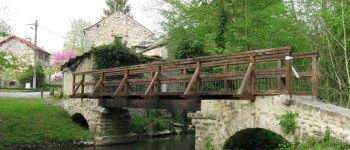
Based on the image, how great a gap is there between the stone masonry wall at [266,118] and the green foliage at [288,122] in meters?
0.10

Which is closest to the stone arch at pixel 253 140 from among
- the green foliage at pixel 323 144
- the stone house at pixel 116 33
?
the green foliage at pixel 323 144

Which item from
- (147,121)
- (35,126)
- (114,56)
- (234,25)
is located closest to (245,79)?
(234,25)

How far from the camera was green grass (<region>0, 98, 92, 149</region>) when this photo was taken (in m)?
17.6

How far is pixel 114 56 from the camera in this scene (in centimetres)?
2320

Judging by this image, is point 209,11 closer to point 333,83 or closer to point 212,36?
point 212,36

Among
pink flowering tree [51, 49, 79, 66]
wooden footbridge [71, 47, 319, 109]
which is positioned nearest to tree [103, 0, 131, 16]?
pink flowering tree [51, 49, 79, 66]

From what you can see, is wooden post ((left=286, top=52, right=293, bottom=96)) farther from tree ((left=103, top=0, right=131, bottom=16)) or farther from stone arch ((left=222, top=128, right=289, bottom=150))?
tree ((left=103, top=0, right=131, bottom=16))

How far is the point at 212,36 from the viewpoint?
18281 millimetres

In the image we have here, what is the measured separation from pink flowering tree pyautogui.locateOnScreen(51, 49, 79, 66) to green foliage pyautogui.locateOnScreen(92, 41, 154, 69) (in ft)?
112

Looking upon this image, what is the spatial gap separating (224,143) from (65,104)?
13.4 m

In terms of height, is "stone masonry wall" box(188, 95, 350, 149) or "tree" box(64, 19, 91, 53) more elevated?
"tree" box(64, 19, 91, 53)

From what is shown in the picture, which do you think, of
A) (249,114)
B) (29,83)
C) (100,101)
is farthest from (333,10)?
(29,83)

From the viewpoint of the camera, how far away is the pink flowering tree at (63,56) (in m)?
56.6

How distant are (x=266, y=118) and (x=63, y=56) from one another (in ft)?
166
